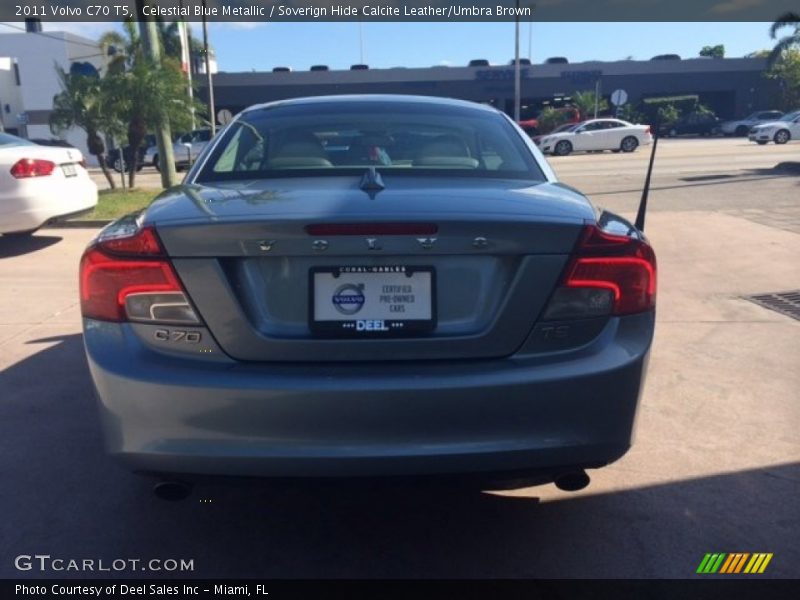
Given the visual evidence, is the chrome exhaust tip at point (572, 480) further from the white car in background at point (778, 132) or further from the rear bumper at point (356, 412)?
the white car in background at point (778, 132)

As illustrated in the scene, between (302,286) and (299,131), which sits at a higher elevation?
(299,131)

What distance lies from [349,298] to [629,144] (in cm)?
3221

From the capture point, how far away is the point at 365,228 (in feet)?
8.39

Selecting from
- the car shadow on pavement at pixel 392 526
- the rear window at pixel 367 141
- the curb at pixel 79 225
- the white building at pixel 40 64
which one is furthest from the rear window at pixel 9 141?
the white building at pixel 40 64

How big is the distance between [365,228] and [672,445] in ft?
7.29

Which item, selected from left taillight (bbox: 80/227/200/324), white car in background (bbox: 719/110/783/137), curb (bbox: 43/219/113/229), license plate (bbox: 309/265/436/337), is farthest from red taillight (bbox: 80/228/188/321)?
white car in background (bbox: 719/110/783/137)

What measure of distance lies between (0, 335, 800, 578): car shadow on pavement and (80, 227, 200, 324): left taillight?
64cm

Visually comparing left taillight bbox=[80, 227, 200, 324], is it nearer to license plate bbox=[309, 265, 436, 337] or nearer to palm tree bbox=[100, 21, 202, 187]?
license plate bbox=[309, 265, 436, 337]

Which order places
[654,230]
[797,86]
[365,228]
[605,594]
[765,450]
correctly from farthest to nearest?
1. [797,86]
2. [654,230]
3. [765,450]
4. [605,594]
5. [365,228]

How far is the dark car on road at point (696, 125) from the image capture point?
163ft

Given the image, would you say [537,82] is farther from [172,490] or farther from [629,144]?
[172,490]

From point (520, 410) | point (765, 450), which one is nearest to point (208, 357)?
point (520, 410)

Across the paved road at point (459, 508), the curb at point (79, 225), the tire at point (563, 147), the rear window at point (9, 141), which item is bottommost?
the tire at point (563, 147)

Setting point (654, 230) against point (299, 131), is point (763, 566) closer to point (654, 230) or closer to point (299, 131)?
point (299, 131)
